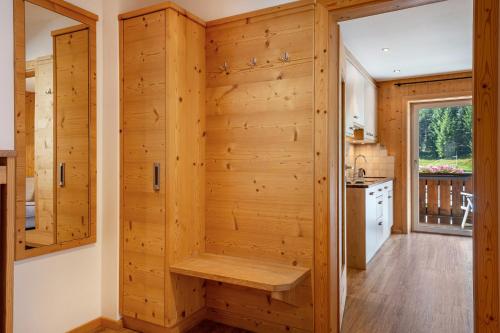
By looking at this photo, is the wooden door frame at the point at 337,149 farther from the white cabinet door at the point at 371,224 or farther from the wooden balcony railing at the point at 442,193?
the wooden balcony railing at the point at 442,193

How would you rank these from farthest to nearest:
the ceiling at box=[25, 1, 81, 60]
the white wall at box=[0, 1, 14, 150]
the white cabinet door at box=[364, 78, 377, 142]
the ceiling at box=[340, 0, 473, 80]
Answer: the white cabinet door at box=[364, 78, 377, 142] < the ceiling at box=[340, 0, 473, 80] < the ceiling at box=[25, 1, 81, 60] < the white wall at box=[0, 1, 14, 150]

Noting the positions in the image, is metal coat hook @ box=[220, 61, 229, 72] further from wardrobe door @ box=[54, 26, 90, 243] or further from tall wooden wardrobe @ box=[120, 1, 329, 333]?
wardrobe door @ box=[54, 26, 90, 243]

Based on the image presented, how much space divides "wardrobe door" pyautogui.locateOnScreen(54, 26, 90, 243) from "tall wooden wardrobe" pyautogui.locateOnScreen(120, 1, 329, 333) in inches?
10.7

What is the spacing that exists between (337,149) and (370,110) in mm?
3332

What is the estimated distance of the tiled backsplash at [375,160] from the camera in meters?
6.05

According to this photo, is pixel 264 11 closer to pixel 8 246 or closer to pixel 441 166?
pixel 8 246

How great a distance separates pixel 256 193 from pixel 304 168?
0.40 metres

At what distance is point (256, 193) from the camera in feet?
8.51

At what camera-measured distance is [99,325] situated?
8.84 feet

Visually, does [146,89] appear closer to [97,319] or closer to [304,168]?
[304,168]

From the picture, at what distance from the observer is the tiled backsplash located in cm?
605

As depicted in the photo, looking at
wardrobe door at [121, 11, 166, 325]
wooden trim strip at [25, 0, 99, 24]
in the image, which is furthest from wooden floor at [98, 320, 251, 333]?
wooden trim strip at [25, 0, 99, 24]

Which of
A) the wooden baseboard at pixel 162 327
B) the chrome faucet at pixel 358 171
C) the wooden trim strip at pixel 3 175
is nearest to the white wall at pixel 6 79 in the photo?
the wooden trim strip at pixel 3 175

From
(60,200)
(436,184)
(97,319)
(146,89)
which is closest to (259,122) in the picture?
(146,89)
